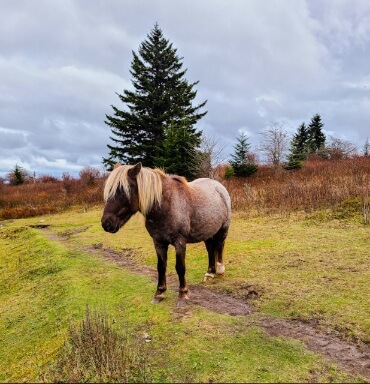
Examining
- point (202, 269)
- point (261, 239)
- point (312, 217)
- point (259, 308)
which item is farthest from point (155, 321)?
point (312, 217)

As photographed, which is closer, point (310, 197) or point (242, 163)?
point (310, 197)

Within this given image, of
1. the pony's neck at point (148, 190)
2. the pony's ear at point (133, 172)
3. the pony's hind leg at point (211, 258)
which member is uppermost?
the pony's ear at point (133, 172)

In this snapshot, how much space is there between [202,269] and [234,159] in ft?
75.6

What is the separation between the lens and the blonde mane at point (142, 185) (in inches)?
187

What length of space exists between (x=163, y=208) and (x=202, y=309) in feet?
5.88

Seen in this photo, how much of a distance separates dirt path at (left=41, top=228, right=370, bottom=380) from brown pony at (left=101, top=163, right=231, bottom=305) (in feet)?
1.90

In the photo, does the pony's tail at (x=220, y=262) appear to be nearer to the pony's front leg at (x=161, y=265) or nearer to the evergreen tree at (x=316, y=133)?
the pony's front leg at (x=161, y=265)

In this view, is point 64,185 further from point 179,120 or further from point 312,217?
point 312,217

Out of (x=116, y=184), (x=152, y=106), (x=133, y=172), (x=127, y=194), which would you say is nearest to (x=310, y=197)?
(x=133, y=172)

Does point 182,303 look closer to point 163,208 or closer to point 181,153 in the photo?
point 163,208

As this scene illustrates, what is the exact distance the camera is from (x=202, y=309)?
Result: 199 inches

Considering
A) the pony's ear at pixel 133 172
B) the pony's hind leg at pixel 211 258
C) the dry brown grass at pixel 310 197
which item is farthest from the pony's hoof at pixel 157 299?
the dry brown grass at pixel 310 197

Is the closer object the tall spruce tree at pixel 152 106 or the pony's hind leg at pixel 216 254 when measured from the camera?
the pony's hind leg at pixel 216 254

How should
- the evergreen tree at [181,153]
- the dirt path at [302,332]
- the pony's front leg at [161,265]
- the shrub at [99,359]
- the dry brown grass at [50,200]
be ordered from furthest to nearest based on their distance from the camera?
the evergreen tree at [181,153]
the dry brown grass at [50,200]
the pony's front leg at [161,265]
the dirt path at [302,332]
the shrub at [99,359]
